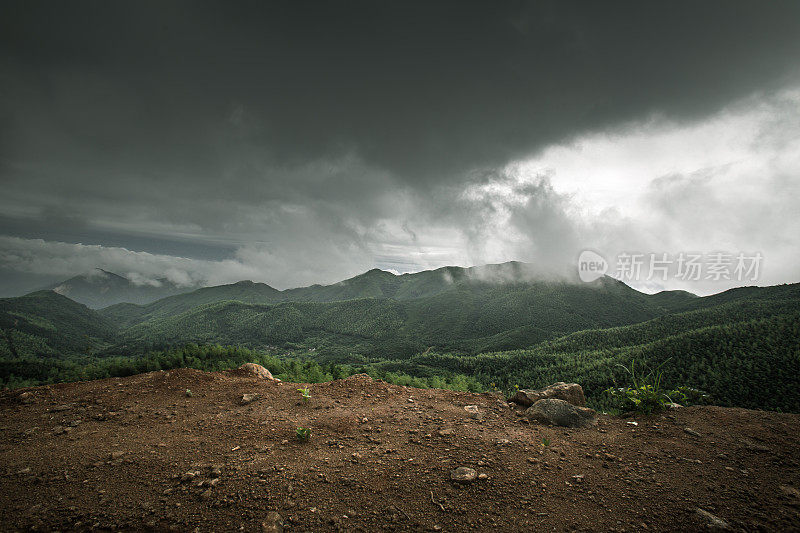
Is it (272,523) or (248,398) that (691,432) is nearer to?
(272,523)

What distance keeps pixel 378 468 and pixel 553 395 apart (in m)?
7.13

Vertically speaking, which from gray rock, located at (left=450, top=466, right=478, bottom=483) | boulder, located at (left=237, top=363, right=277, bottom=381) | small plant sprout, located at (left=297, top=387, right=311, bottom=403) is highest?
gray rock, located at (left=450, top=466, right=478, bottom=483)

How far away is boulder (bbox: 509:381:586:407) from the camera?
9.05 meters

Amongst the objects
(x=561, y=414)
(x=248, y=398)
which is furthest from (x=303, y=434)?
(x=561, y=414)

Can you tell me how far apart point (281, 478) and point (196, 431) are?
346 centimetres

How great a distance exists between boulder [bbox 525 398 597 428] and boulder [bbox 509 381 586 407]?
80 centimetres

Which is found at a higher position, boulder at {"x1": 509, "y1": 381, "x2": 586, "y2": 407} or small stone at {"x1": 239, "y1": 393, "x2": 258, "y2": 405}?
boulder at {"x1": 509, "y1": 381, "x2": 586, "y2": 407}

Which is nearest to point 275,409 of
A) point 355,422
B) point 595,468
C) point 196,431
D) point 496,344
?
point 196,431

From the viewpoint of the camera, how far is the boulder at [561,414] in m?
7.59

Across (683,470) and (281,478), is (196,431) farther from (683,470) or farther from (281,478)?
(683,470)

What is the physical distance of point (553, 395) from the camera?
9.67m

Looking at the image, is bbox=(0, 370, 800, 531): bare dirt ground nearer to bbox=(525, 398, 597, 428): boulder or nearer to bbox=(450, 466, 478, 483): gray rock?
bbox=(450, 466, 478, 483): gray rock

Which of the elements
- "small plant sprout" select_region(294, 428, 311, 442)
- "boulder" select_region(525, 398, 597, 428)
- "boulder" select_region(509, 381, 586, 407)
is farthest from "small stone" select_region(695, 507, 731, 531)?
"small plant sprout" select_region(294, 428, 311, 442)

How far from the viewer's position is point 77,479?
5152 millimetres
